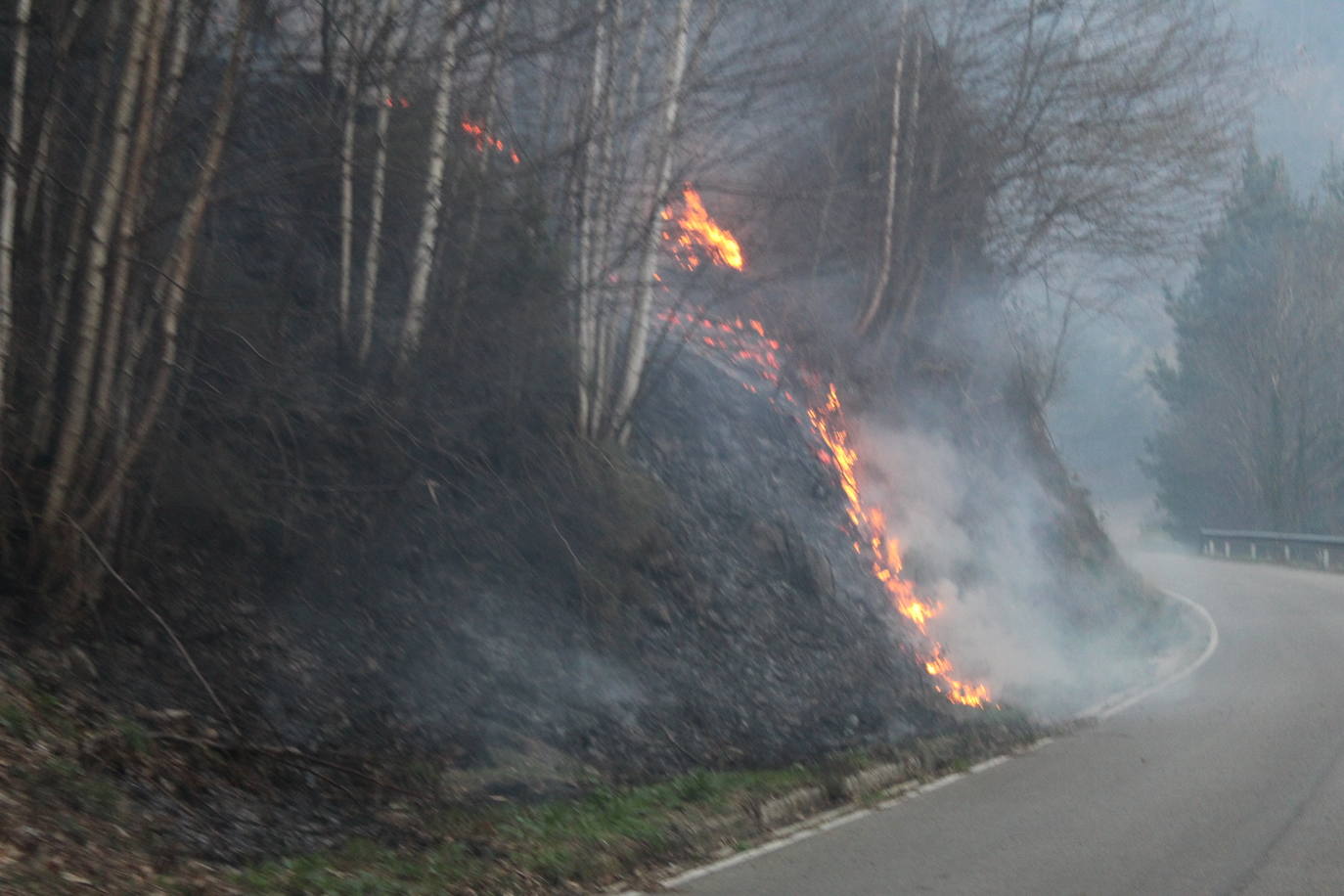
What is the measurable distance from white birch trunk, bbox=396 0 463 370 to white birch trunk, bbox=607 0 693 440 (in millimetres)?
2179

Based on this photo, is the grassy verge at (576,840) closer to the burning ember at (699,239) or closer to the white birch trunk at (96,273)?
the white birch trunk at (96,273)

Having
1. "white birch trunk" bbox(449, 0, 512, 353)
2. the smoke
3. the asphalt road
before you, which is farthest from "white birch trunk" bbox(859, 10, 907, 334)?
"white birch trunk" bbox(449, 0, 512, 353)

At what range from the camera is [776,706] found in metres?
13.6

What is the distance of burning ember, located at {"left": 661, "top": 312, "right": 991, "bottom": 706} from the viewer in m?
17.5

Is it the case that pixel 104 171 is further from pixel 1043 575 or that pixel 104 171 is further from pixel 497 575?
pixel 1043 575

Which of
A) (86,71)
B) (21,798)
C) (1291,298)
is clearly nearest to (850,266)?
(86,71)

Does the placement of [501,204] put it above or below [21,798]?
above

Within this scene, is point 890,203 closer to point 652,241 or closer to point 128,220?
point 652,241

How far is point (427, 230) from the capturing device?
12.9m

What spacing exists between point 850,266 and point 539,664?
39.2ft

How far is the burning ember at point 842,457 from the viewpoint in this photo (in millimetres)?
17531

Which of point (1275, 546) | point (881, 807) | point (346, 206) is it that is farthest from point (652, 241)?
point (1275, 546)

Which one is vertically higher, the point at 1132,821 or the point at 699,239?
the point at 699,239

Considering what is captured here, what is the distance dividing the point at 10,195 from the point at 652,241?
702 centimetres
